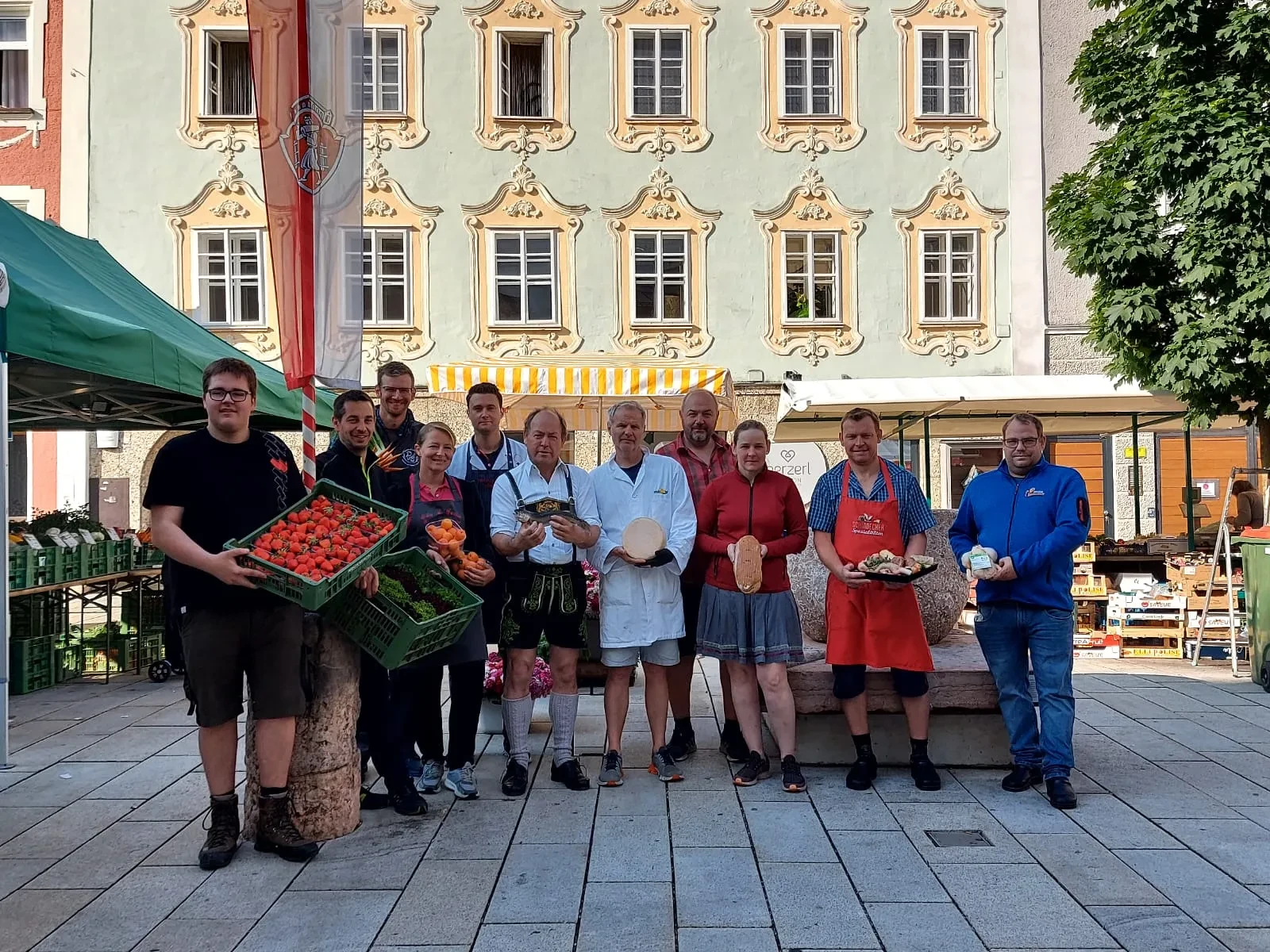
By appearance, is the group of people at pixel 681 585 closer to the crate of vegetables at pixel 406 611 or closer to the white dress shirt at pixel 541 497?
the white dress shirt at pixel 541 497

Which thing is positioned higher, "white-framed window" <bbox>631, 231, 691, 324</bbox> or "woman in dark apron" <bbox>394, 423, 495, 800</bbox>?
"white-framed window" <bbox>631, 231, 691, 324</bbox>

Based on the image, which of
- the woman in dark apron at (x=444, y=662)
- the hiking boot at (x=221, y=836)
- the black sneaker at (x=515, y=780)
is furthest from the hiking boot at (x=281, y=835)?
the black sneaker at (x=515, y=780)

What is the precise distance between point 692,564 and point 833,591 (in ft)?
2.60

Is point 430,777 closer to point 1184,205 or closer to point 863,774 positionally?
point 863,774

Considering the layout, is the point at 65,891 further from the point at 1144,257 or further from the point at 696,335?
the point at 696,335

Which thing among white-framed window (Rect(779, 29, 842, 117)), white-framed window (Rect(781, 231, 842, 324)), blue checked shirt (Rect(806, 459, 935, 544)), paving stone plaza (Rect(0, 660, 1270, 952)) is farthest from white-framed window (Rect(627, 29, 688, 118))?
paving stone plaza (Rect(0, 660, 1270, 952))

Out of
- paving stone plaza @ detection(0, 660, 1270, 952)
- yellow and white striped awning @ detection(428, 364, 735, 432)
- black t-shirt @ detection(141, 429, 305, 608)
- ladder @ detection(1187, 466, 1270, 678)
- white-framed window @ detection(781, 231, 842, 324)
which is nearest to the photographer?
paving stone plaza @ detection(0, 660, 1270, 952)

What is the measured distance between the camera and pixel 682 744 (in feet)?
19.6

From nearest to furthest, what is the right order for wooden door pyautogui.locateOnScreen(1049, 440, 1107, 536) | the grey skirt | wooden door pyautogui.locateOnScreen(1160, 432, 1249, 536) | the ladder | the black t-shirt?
the black t-shirt < the grey skirt < the ladder < wooden door pyautogui.locateOnScreen(1160, 432, 1249, 536) < wooden door pyautogui.locateOnScreen(1049, 440, 1107, 536)

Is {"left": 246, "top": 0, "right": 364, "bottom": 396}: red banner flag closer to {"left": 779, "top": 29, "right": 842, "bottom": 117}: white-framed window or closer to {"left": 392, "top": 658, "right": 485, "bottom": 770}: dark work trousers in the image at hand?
{"left": 392, "top": 658, "right": 485, "bottom": 770}: dark work trousers

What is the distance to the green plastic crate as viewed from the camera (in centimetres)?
845

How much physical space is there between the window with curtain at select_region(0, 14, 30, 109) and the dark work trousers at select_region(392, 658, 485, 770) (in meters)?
17.0

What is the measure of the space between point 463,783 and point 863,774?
202 centimetres

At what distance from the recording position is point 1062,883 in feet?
13.1
